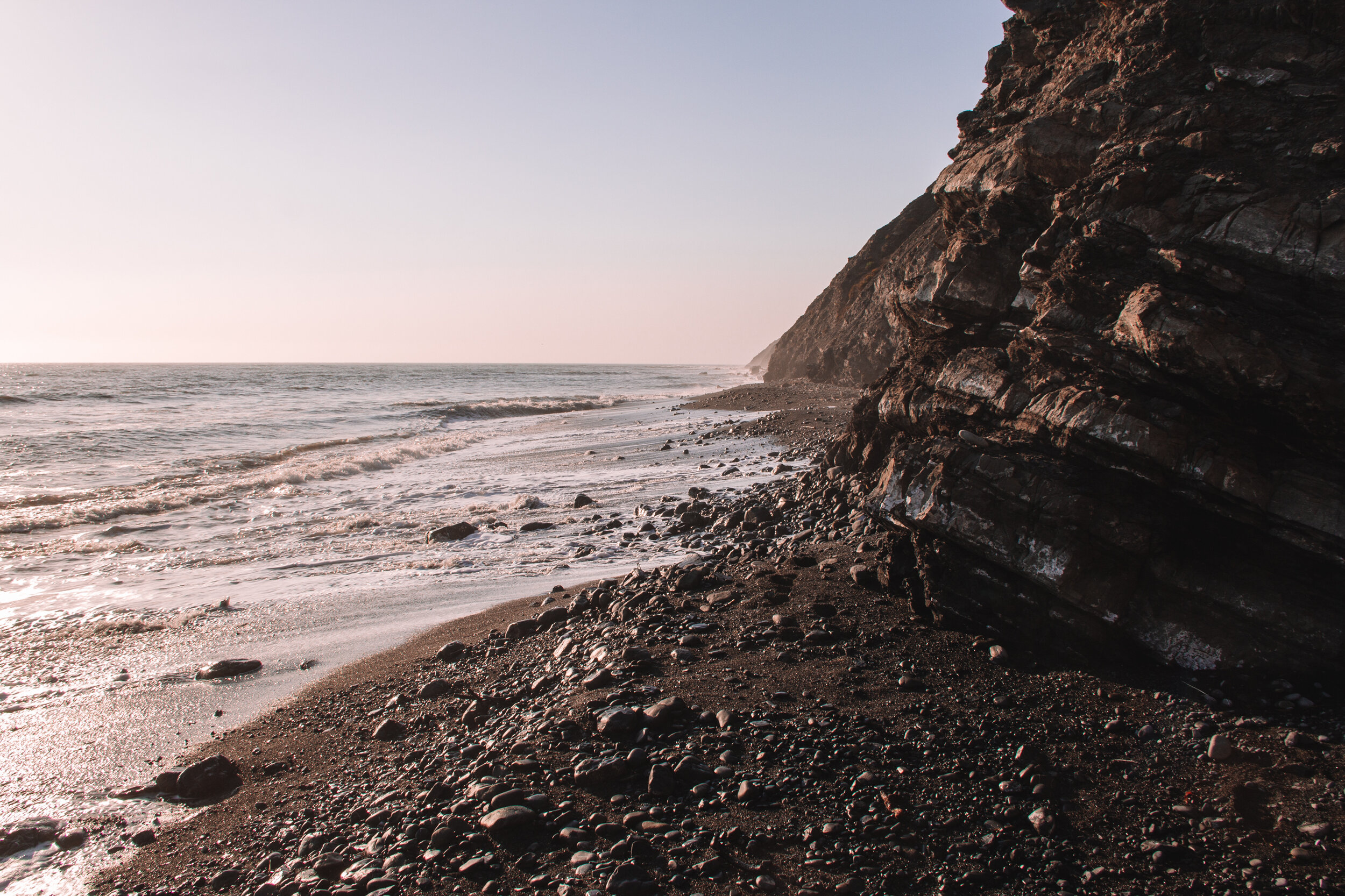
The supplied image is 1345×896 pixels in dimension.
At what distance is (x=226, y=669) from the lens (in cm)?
736

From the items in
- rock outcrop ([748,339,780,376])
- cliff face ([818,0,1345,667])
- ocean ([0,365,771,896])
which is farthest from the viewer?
rock outcrop ([748,339,780,376])

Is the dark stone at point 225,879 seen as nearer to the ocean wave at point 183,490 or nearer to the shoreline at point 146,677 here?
the shoreline at point 146,677

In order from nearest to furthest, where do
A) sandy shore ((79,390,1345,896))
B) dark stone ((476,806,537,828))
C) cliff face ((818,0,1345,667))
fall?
sandy shore ((79,390,1345,896)), dark stone ((476,806,537,828)), cliff face ((818,0,1345,667))

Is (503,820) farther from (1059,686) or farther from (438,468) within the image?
(438,468)

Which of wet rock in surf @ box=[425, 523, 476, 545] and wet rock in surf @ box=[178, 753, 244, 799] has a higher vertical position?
wet rock in surf @ box=[425, 523, 476, 545]

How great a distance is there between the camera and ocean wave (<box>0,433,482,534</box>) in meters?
14.5

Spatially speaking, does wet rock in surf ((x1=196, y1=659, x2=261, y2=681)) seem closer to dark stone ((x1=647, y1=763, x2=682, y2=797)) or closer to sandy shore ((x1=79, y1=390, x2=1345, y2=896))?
sandy shore ((x1=79, y1=390, x2=1345, y2=896))

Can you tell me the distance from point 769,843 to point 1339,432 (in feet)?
13.5

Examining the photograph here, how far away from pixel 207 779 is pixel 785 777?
14.3 ft

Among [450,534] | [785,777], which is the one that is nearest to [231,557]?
[450,534]

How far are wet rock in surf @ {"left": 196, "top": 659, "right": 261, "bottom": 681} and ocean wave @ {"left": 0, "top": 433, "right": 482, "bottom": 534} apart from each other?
31.4 feet

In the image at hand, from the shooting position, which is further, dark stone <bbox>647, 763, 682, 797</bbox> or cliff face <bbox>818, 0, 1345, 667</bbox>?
cliff face <bbox>818, 0, 1345, 667</bbox>

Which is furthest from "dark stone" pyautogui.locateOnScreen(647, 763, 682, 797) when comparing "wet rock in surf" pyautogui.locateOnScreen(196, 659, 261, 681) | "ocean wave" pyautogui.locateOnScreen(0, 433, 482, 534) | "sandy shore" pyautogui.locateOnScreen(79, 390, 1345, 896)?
"ocean wave" pyautogui.locateOnScreen(0, 433, 482, 534)

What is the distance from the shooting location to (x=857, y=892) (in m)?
3.42
